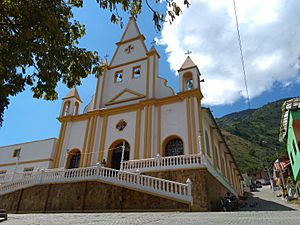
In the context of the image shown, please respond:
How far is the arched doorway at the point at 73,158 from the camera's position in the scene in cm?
1929

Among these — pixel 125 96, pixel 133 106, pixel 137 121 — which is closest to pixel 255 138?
pixel 125 96

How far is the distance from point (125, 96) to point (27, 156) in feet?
34.3

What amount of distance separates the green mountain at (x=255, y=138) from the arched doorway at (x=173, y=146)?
180 ft

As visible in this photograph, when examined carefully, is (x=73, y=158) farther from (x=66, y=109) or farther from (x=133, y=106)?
(x=133, y=106)

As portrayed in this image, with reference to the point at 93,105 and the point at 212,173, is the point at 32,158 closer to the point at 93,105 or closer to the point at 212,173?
the point at 93,105

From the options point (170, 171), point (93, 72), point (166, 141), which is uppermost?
point (166, 141)

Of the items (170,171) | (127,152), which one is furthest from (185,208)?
(127,152)

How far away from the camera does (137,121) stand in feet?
58.4

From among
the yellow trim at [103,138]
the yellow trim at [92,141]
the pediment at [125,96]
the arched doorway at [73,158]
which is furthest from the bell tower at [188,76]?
the arched doorway at [73,158]

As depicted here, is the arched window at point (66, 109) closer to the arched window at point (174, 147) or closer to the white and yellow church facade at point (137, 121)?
the white and yellow church facade at point (137, 121)

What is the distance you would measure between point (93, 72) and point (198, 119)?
34.7ft

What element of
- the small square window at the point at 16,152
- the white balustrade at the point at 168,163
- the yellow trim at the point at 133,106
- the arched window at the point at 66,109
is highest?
the arched window at the point at 66,109

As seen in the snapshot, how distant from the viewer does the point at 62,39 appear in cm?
524

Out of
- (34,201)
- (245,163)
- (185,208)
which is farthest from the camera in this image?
(245,163)
